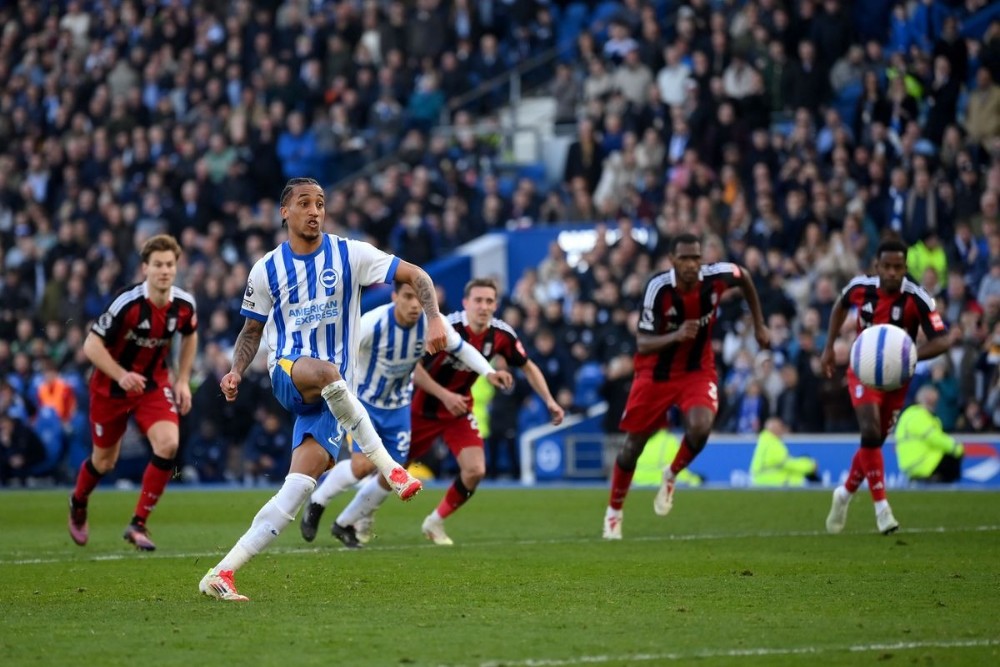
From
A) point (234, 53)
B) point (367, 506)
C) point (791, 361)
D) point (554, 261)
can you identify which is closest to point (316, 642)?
point (367, 506)

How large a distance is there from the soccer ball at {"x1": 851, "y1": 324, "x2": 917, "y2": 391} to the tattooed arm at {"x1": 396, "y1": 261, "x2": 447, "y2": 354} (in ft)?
15.9

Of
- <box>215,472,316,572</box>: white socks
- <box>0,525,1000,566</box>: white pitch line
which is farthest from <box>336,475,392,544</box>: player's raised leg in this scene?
<box>215,472,316,572</box>: white socks

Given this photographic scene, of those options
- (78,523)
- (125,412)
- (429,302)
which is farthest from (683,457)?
(429,302)

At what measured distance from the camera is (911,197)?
21.1 meters

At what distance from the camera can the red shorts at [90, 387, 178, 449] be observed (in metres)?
12.9

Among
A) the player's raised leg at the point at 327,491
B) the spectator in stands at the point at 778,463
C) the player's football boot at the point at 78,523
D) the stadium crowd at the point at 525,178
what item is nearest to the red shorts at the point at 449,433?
the player's raised leg at the point at 327,491

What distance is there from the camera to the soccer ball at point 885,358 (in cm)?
1237

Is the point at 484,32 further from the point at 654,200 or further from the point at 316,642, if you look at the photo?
the point at 316,642

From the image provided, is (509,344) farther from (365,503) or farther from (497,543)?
(365,503)

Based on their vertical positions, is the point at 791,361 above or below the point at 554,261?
below

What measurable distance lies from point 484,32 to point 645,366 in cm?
1764

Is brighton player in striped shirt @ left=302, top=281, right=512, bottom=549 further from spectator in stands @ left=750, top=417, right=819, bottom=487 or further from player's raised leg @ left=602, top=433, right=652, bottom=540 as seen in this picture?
spectator in stands @ left=750, top=417, right=819, bottom=487

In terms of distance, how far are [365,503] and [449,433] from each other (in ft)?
3.48

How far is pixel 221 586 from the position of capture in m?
8.75
